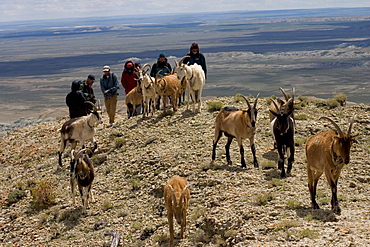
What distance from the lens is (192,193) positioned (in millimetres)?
10688

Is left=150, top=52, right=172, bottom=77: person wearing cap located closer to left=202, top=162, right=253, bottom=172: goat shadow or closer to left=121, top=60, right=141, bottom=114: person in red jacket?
left=121, top=60, right=141, bottom=114: person in red jacket

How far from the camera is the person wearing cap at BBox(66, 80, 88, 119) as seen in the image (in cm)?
1546

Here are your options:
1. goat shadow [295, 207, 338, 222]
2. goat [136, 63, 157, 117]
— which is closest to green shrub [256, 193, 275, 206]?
goat shadow [295, 207, 338, 222]

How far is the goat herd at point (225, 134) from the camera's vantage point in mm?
8438

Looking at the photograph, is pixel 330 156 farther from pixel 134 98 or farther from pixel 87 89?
pixel 134 98

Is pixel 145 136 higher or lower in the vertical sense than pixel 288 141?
lower

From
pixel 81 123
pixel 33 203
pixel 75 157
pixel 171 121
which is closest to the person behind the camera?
pixel 75 157

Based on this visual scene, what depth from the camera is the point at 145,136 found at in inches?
612

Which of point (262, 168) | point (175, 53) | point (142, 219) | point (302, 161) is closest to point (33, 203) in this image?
point (142, 219)

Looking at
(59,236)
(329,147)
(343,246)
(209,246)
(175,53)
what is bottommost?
(175,53)

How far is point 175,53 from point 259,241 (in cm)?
15665

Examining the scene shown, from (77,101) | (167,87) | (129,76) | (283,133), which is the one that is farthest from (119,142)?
(283,133)

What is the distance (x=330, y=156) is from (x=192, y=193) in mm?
3290

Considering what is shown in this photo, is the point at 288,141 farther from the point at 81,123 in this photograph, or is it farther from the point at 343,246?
the point at 81,123
